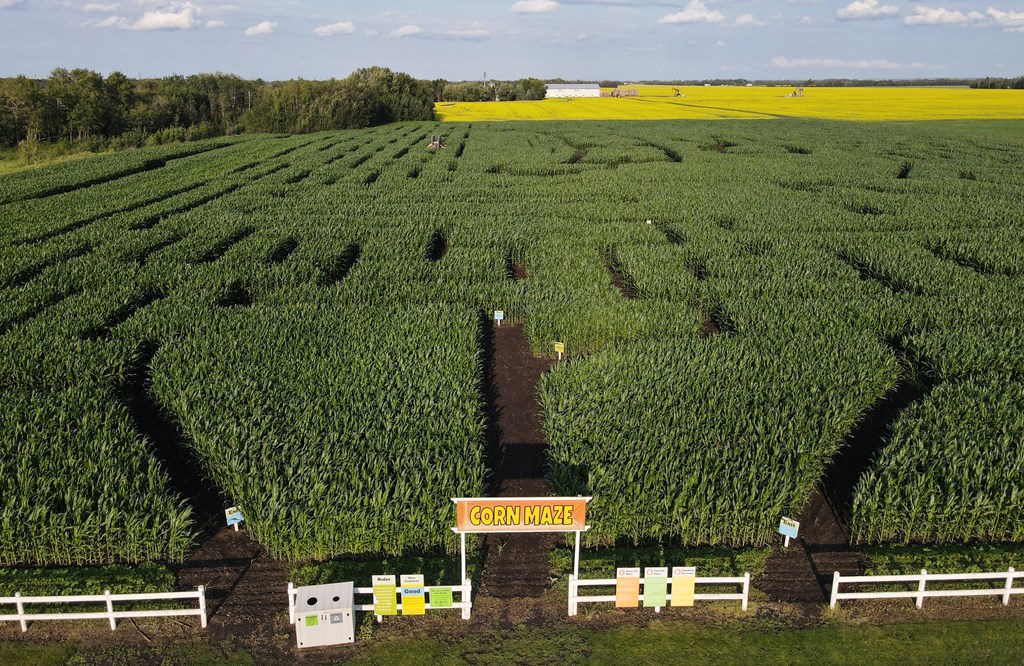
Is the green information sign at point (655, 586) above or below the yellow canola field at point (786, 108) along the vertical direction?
below

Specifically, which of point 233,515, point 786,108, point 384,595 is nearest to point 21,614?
point 233,515

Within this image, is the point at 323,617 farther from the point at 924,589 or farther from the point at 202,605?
the point at 924,589

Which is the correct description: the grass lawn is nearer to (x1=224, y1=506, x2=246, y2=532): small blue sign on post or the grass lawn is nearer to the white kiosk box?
the white kiosk box

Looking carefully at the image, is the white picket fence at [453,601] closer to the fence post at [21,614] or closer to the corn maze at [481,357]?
the corn maze at [481,357]

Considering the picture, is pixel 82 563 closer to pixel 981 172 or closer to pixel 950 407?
pixel 950 407

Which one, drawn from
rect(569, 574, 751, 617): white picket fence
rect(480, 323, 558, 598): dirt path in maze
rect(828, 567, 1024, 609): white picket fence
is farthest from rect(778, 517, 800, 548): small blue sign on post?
rect(480, 323, 558, 598): dirt path in maze

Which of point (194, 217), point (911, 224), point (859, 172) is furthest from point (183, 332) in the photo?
point (859, 172)

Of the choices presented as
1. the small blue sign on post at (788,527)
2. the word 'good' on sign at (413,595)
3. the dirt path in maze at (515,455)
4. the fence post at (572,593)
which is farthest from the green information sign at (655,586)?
the word 'good' on sign at (413,595)
